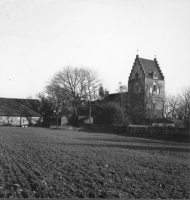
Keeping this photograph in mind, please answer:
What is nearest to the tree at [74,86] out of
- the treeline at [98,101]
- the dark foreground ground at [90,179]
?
the treeline at [98,101]

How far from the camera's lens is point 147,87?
66.9 metres

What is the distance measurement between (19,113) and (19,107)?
333cm

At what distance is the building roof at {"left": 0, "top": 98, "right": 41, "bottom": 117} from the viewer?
68375 mm

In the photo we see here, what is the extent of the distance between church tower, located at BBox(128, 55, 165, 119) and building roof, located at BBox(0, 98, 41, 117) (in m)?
26.1

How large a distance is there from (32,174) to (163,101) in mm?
59921

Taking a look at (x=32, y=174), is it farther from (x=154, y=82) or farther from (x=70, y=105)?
(x=154, y=82)

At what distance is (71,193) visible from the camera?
6754mm

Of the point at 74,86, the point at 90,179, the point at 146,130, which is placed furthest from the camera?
the point at 74,86

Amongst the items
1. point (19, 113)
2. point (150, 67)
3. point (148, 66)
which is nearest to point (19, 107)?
point (19, 113)

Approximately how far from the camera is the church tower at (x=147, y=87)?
207 feet

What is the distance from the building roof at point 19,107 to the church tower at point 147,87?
26.1 meters

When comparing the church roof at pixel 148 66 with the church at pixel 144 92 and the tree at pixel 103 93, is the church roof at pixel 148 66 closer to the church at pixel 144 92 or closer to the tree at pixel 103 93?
the church at pixel 144 92

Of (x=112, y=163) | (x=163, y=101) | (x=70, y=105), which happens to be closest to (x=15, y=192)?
(x=112, y=163)

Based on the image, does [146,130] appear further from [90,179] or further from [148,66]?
[148,66]
